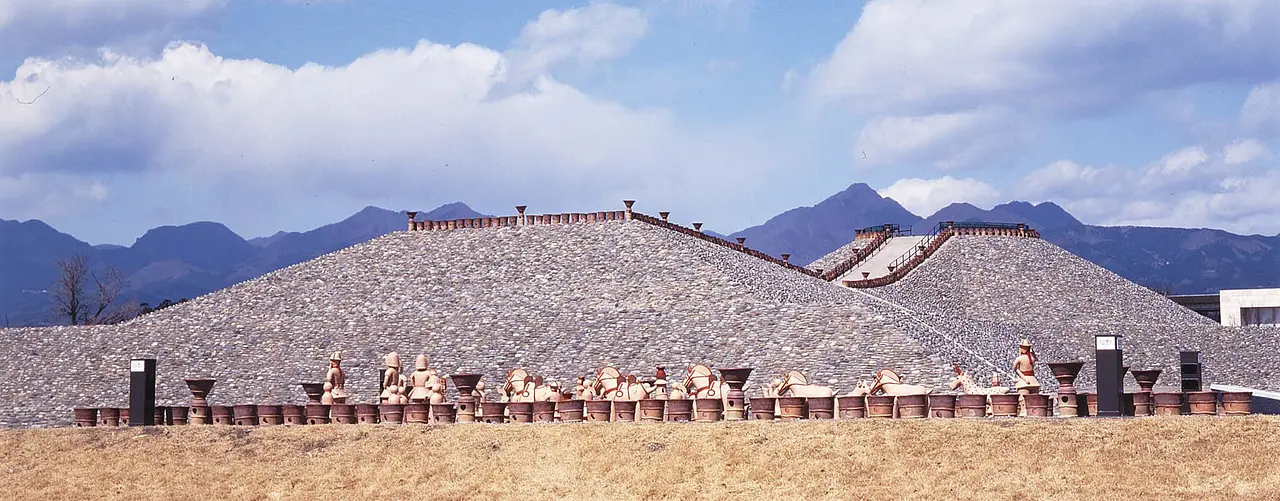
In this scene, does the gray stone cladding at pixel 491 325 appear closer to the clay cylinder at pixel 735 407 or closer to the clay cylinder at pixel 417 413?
the clay cylinder at pixel 735 407

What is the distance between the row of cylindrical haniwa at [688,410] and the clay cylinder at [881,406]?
2 centimetres

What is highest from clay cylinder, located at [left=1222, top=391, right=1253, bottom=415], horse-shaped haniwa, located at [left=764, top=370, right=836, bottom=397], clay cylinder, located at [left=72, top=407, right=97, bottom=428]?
horse-shaped haniwa, located at [left=764, top=370, right=836, bottom=397]

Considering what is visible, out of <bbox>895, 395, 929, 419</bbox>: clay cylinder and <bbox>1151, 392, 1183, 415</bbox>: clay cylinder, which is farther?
<bbox>895, 395, 929, 419</bbox>: clay cylinder

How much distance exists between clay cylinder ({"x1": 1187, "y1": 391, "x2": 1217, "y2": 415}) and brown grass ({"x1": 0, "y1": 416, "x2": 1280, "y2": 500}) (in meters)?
1.22

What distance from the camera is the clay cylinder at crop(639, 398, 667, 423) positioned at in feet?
118

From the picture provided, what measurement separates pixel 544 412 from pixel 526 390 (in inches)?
88.7

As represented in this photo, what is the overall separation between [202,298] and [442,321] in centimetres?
1450

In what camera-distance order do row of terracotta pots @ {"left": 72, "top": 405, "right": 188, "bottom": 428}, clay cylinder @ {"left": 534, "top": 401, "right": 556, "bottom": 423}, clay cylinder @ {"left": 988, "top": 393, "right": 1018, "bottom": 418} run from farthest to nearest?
row of terracotta pots @ {"left": 72, "top": 405, "right": 188, "bottom": 428}
clay cylinder @ {"left": 534, "top": 401, "right": 556, "bottom": 423}
clay cylinder @ {"left": 988, "top": 393, "right": 1018, "bottom": 418}

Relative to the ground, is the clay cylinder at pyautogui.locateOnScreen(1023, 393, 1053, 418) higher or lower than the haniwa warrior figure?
lower

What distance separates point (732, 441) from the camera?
32.3 m

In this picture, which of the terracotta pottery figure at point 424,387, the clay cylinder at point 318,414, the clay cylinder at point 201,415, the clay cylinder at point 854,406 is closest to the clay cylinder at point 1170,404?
the clay cylinder at point 854,406

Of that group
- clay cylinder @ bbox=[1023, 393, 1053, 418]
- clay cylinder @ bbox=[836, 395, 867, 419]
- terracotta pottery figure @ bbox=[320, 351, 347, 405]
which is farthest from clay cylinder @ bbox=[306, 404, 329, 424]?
clay cylinder @ bbox=[1023, 393, 1053, 418]

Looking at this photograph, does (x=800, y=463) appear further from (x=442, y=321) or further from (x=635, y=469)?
(x=442, y=321)

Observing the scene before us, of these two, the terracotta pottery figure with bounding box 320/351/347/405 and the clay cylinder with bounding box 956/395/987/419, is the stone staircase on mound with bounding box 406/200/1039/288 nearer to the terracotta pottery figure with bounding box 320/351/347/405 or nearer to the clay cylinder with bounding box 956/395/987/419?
the terracotta pottery figure with bounding box 320/351/347/405
